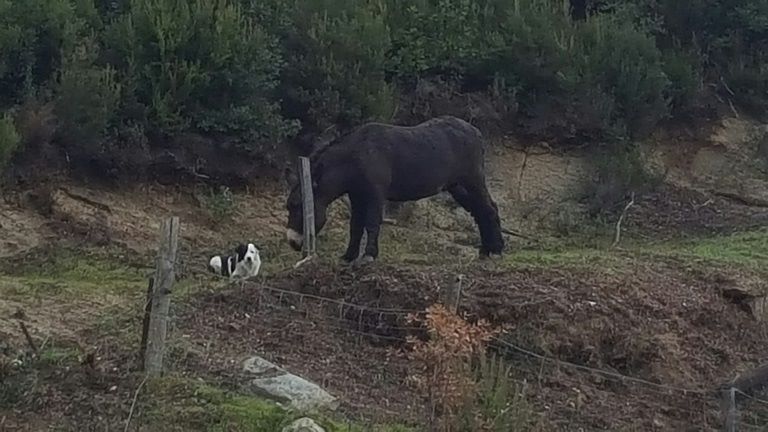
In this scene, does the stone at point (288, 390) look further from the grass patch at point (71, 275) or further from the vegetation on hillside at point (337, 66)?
the vegetation on hillside at point (337, 66)

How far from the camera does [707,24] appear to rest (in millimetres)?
19734

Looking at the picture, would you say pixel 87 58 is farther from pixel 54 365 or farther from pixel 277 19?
pixel 54 365

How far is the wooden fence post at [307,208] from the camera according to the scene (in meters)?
11.5

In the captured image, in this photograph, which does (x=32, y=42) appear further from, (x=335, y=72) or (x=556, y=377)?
(x=556, y=377)

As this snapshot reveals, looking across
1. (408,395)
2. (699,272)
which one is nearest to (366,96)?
Result: (699,272)

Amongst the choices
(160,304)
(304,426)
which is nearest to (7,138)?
(160,304)

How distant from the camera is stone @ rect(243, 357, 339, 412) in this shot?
25.8 feet

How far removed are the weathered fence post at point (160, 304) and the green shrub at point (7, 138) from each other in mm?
5473

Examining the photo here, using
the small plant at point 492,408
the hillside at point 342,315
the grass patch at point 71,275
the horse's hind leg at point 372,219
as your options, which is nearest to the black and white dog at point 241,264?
the hillside at point 342,315

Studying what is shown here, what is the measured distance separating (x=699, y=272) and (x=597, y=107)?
5.66m

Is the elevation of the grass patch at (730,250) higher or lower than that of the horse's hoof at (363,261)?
lower

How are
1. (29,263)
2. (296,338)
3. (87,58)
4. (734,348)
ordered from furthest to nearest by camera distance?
(87,58), (29,263), (734,348), (296,338)

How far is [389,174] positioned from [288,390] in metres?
4.30

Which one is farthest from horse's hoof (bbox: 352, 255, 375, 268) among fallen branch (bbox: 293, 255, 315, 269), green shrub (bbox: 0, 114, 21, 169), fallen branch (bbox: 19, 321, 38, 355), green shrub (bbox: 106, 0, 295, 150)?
green shrub (bbox: 0, 114, 21, 169)
